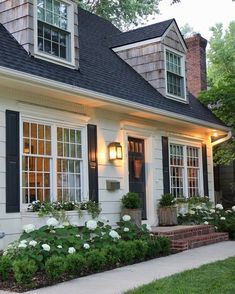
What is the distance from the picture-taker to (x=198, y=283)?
581 centimetres

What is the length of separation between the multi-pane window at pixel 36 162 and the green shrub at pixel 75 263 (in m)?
1.75

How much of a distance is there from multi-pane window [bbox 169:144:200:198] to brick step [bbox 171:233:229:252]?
176 cm

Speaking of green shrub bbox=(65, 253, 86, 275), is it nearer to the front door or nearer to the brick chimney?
the front door

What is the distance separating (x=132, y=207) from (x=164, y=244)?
138 cm

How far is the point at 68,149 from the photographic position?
8.80 metres

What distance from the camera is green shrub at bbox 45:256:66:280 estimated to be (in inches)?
240

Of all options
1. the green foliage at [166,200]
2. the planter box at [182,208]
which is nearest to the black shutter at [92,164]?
the green foliage at [166,200]

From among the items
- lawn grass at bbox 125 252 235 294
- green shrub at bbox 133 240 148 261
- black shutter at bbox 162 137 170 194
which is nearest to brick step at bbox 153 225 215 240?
black shutter at bbox 162 137 170 194

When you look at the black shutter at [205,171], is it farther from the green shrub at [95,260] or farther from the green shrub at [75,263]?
the green shrub at [75,263]

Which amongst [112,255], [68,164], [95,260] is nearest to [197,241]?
[112,255]

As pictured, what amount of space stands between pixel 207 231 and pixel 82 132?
3.87 meters

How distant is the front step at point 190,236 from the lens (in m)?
9.22

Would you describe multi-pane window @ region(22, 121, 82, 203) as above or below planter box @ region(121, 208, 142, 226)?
above

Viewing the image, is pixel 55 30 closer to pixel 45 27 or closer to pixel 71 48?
pixel 45 27
